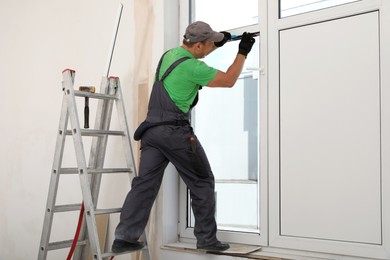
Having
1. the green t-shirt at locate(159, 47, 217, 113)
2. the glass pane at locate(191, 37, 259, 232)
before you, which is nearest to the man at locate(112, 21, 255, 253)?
the green t-shirt at locate(159, 47, 217, 113)

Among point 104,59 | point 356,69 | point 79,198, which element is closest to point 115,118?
point 104,59

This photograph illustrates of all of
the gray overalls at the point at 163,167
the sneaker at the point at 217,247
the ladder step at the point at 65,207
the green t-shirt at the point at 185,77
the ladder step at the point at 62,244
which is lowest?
the ladder step at the point at 62,244

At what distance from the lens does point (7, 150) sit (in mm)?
4090

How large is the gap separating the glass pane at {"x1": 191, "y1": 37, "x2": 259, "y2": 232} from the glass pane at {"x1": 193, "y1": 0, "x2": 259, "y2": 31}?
13cm

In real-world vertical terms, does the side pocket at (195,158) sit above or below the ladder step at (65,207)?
above

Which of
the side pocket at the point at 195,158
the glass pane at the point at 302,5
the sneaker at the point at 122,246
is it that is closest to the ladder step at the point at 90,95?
the side pocket at the point at 195,158

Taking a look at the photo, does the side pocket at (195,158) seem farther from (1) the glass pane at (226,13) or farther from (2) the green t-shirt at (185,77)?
(1) the glass pane at (226,13)

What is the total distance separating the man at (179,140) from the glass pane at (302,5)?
0.96 feet

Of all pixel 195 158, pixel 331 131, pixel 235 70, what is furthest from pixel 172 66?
pixel 331 131

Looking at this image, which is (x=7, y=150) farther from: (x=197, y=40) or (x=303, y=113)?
(x=303, y=113)

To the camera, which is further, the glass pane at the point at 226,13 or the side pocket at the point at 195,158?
the glass pane at the point at 226,13

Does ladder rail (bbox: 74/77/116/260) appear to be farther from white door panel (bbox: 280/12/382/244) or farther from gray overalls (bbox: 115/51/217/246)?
white door panel (bbox: 280/12/382/244)

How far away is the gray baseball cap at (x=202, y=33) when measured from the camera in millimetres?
2619

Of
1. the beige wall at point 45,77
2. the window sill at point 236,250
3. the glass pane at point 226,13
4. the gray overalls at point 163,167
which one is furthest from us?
the beige wall at point 45,77
